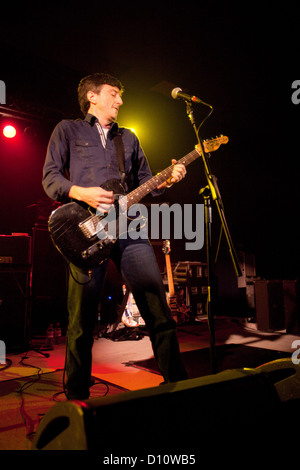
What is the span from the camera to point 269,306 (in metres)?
5.72

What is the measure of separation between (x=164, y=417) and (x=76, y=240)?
4.23 ft

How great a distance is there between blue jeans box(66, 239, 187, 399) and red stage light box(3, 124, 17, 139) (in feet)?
16.5

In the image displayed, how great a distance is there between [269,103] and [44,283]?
572 cm

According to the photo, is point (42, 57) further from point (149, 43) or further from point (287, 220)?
point (287, 220)

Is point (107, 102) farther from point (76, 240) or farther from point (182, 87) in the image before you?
point (182, 87)

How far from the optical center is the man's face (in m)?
2.31

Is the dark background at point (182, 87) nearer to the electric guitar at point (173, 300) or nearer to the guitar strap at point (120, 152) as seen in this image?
the electric guitar at point (173, 300)

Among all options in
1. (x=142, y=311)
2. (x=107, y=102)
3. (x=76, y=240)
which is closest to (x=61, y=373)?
(x=142, y=311)

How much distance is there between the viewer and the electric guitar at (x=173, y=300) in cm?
595

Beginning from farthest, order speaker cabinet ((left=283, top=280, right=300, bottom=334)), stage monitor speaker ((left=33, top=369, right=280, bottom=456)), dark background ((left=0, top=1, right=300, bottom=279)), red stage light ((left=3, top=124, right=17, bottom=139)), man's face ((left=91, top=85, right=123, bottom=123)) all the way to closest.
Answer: red stage light ((left=3, top=124, right=17, bottom=139))
speaker cabinet ((left=283, top=280, right=300, bottom=334))
dark background ((left=0, top=1, right=300, bottom=279))
man's face ((left=91, top=85, right=123, bottom=123))
stage monitor speaker ((left=33, top=369, right=280, bottom=456))

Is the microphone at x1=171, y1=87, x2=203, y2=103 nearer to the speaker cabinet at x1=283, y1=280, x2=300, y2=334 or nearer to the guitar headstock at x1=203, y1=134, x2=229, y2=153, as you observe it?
the guitar headstock at x1=203, y1=134, x2=229, y2=153

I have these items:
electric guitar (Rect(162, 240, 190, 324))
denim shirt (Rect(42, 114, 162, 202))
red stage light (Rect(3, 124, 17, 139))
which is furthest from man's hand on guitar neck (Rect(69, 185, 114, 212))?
red stage light (Rect(3, 124, 17, 139))

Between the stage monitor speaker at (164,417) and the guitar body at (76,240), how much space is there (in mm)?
1122

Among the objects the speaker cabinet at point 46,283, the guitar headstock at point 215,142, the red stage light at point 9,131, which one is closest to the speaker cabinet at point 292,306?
the guitar headstock at point 215,142
